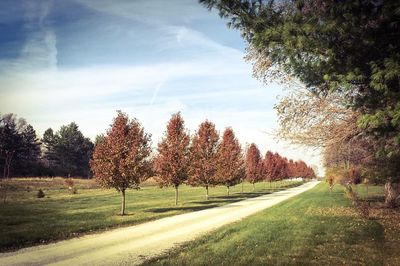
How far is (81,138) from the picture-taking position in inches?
4267

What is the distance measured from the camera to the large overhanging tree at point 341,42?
25.6 feet

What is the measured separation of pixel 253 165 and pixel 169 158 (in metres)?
27.3

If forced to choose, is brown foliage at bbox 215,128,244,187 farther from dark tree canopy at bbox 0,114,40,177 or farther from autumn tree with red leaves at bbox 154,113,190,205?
dark tree canopy at bbox 0,114,40,177

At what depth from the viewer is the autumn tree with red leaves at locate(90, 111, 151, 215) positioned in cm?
2350

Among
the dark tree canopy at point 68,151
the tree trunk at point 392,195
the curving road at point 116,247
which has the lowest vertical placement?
the curving road at point 116,247

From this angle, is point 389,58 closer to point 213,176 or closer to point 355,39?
point 355,39

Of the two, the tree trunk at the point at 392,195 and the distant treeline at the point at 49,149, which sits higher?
the distant treeline at the point at 49,149

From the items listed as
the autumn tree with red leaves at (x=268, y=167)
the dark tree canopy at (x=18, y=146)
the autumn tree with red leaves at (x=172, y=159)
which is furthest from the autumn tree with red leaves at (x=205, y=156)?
the dark tree canopy at (x=18, y=146)

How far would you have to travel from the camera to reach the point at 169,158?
31359 mm

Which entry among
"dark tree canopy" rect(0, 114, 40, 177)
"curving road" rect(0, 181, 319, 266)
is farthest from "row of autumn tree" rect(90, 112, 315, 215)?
"dark tree canopy" rect(0, 114, 40, 177)

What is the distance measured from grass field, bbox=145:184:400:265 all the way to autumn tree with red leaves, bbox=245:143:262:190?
37381mm

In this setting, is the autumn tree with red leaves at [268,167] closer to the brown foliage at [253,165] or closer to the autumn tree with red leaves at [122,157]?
the brown foliage at [253,165]

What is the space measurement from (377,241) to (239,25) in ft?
29.3

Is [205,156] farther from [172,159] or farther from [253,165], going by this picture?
[253,165]
